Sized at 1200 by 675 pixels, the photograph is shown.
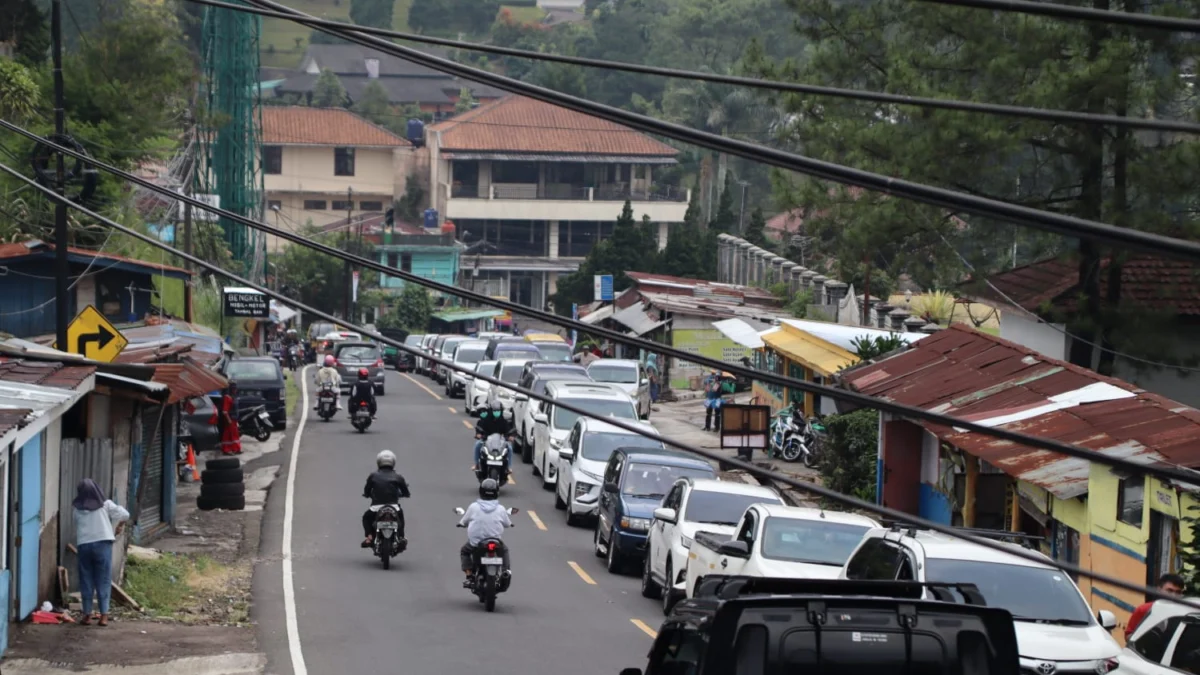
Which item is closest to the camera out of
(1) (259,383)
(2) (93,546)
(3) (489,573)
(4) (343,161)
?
(2) (93,546)

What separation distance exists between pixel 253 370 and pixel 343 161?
239 feet

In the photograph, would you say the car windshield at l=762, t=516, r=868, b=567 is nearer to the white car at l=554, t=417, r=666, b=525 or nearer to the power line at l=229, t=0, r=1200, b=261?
the white car at l=554, t=417, r=666, b=525

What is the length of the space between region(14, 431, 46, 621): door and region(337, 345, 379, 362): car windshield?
31.6 metres

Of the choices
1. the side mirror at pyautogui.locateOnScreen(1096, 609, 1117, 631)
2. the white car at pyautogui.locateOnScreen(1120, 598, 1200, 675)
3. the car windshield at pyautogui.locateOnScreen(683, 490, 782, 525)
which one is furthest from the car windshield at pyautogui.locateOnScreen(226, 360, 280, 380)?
the white car at pyautogui.locateOnScreen(1120, 598, 1200, 675)

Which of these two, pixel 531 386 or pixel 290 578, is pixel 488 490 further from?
pixel 531 386

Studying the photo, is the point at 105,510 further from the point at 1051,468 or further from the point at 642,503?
the point at 1051,468

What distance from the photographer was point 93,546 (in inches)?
608

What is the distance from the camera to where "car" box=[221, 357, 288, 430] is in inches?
1374

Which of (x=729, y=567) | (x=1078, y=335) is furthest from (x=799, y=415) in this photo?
(x=729, y=567)

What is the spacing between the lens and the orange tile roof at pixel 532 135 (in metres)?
98.1

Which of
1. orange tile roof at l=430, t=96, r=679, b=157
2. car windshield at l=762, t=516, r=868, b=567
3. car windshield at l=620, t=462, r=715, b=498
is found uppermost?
orange tile roof at l=430, t=96, r=679, b=157

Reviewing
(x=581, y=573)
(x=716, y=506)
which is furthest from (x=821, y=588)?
(x=581, y=573)

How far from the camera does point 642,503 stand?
20.5m

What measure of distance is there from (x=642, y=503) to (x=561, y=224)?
7924 cm
